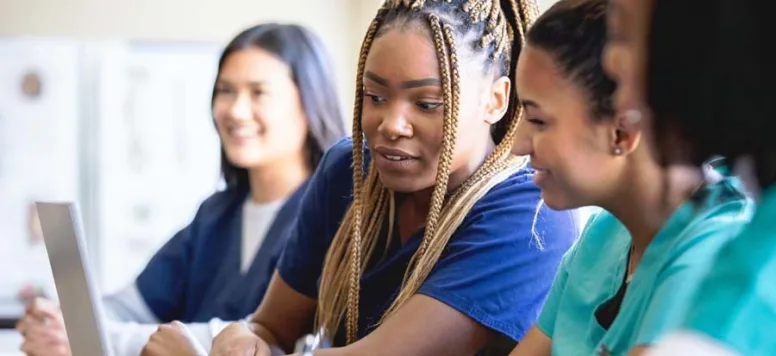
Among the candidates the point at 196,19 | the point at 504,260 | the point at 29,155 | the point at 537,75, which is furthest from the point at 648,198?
the point at 29,155

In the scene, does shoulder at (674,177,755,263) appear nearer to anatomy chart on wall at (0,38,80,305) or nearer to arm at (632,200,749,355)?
arm at (632,200,749,355)

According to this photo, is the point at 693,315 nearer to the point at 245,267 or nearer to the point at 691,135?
the point at 691,135

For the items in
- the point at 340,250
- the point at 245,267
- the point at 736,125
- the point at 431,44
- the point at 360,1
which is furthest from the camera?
the point at 360,1

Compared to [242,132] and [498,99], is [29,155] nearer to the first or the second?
[242,132]

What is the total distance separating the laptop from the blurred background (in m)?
1.61

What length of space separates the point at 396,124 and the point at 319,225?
277mm

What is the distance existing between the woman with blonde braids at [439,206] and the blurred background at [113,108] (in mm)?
1438

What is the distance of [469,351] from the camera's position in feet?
3.81

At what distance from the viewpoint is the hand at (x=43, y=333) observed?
1.48 meters

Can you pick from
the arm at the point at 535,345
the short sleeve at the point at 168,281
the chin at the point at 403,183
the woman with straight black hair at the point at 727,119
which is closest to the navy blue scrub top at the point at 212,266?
the short sleeve at the point at 168,281

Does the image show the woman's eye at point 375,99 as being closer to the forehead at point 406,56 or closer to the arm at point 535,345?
the forehead at point 406,56

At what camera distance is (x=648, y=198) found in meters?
0.87

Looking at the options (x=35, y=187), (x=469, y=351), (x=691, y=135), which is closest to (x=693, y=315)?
(x=691, y=135)

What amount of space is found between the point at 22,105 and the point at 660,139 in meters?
2.40
